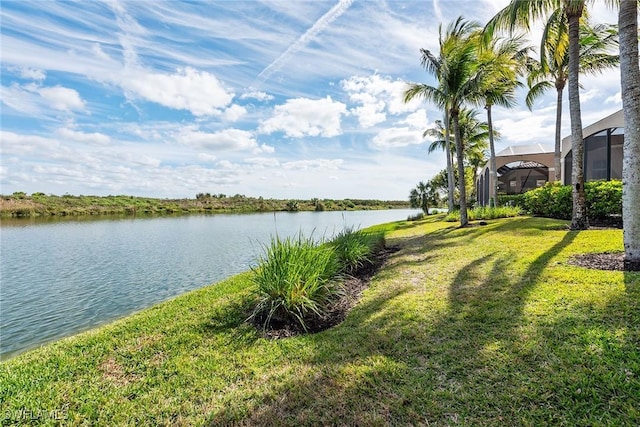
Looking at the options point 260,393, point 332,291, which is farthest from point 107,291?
point 260,393

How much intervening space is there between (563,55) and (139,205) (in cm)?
4987

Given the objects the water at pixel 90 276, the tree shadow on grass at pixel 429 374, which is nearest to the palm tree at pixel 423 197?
the water at pixel 90 276

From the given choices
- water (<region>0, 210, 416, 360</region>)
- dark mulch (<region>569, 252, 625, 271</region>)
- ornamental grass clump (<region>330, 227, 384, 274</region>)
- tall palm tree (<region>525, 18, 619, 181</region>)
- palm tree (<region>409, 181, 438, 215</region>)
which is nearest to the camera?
dark mulch (<region>569, 252, 625, 271</region>)

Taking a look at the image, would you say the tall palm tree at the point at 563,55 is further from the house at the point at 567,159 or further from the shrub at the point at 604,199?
the shrub at the point at 604,199

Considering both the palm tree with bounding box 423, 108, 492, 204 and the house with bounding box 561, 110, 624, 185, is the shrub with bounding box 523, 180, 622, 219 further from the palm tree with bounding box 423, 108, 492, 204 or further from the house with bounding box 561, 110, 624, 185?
the palm tree with bounding box 423, 108, 492, 204

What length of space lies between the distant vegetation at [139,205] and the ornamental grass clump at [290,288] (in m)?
18.5

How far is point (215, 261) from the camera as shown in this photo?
11.4 m

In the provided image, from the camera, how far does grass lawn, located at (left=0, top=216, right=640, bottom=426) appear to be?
2.33 m

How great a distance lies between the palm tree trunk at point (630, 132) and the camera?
4.69 m

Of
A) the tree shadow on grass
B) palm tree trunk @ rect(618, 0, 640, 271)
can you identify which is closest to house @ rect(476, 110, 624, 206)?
palm tree trunk @ rect(618, 0, 640, 271)

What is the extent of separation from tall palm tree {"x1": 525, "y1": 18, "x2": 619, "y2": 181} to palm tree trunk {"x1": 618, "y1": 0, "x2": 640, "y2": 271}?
5508mm

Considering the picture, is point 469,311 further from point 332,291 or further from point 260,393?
point 260,393

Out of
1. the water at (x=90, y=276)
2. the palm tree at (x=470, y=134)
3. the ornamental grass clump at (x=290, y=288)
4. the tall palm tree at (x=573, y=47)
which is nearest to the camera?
the ornamental grass clump at (x=290, y=288)

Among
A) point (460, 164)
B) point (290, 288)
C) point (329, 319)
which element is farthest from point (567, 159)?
point (290, 288)
